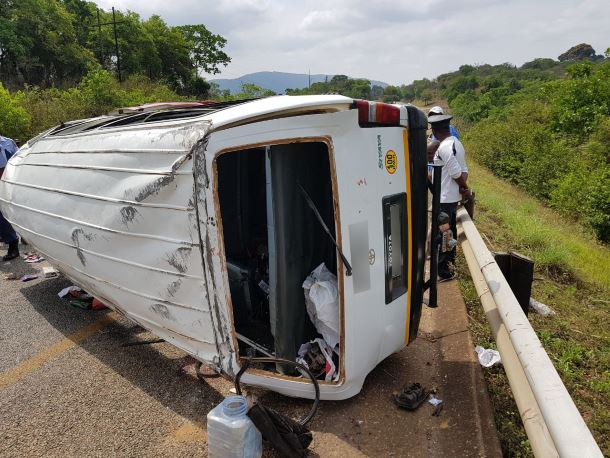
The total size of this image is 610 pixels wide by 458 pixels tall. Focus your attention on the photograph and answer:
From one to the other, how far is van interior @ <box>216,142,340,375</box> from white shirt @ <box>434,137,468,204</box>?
7.40 feet

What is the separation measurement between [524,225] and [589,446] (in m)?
7.53

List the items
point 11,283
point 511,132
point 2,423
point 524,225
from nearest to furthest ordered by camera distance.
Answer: point 2,423
point 11,283
point 524,225
point 511,132

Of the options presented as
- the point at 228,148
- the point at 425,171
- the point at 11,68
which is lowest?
the point at 425,171

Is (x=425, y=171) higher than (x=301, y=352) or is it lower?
higher

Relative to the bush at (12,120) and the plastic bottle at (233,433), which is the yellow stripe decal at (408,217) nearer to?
the plastic bottle at (233,433)

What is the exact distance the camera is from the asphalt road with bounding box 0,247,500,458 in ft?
8.71

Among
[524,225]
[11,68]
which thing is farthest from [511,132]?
[11,68]

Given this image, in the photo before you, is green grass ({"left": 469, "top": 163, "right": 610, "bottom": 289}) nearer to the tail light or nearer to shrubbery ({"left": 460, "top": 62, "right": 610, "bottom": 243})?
shrubbery ({"left": 460, "top": 62, "right": 610, "bottom": 243})

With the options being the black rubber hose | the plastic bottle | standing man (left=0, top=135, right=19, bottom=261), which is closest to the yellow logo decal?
→ the black rubber hose

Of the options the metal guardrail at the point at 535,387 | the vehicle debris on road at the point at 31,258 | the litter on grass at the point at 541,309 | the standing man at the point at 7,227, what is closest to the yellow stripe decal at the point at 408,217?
the metal guardrail at the point at 535,387

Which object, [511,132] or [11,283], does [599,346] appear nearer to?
[11,283]

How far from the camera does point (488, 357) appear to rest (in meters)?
3.59

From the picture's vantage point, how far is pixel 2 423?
289 cm

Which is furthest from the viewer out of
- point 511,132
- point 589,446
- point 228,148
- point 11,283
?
point 511,132
